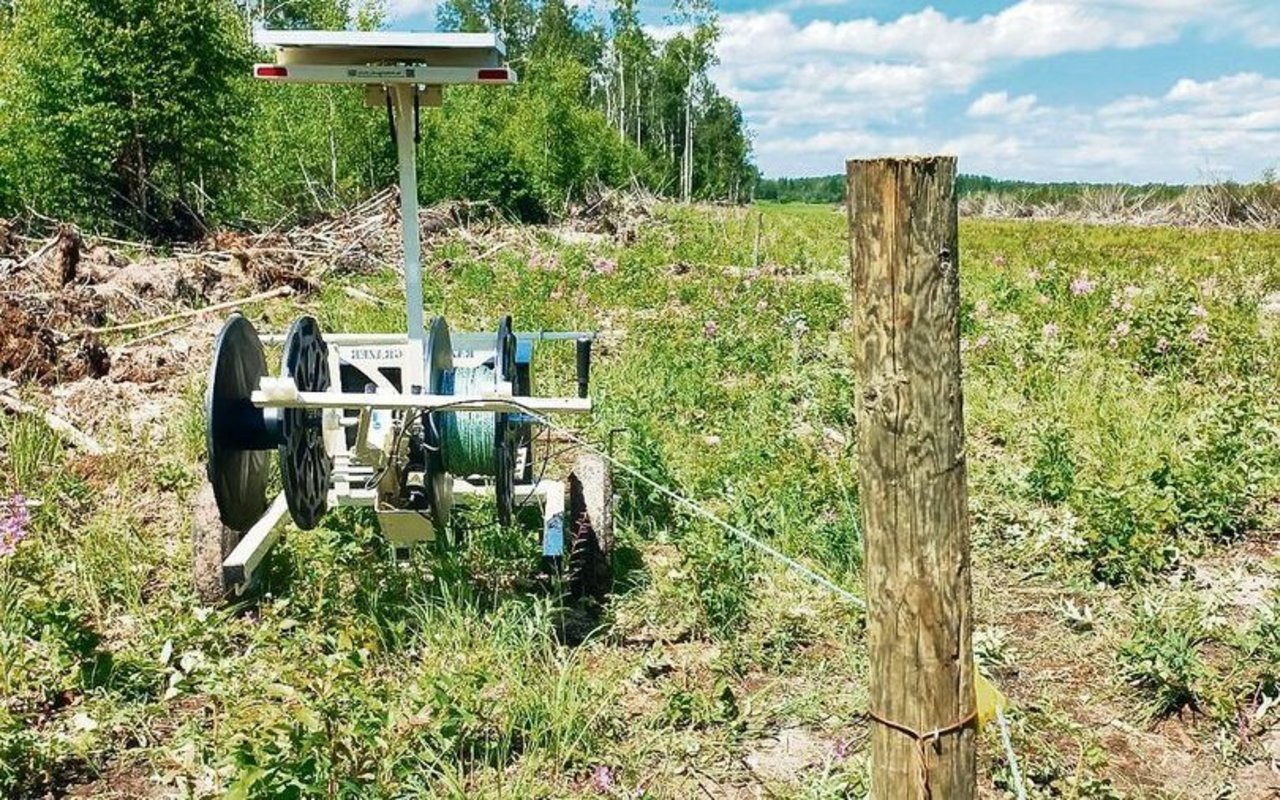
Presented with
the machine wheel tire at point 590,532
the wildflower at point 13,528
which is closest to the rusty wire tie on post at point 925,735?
the machine wheel tire at point 590,532

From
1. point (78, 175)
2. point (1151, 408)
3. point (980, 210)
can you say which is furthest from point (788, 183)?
point (1151, 408)

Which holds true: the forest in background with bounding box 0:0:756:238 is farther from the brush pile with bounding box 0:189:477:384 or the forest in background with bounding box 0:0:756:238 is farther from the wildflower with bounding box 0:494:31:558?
the wildflower with bounding box 0:494:31:558

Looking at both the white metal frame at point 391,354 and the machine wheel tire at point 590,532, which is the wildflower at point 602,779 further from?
the machine wheel tire at point 590,532

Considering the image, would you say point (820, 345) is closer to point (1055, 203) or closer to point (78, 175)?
point (78, 175)

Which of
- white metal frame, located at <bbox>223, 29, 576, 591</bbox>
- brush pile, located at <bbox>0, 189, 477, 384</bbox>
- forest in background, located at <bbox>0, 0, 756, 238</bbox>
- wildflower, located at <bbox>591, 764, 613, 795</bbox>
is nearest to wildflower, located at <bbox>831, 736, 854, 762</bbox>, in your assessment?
wildflower, located at <bbox>591, 764, 613, 795</bbox>

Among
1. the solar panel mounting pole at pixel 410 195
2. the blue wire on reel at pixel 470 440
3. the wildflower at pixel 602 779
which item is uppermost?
the solar panel mounting pole at pixel 410 195

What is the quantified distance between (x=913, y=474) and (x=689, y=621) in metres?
2.86

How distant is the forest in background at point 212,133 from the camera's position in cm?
2192

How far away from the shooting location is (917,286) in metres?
2.29

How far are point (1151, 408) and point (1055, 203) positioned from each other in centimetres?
5144

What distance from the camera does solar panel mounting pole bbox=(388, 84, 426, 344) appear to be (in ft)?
16.7

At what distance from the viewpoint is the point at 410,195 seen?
204 inches

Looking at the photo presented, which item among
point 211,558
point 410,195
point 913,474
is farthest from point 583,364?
point 913,474

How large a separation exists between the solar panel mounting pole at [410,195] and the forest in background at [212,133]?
19.3 metres
